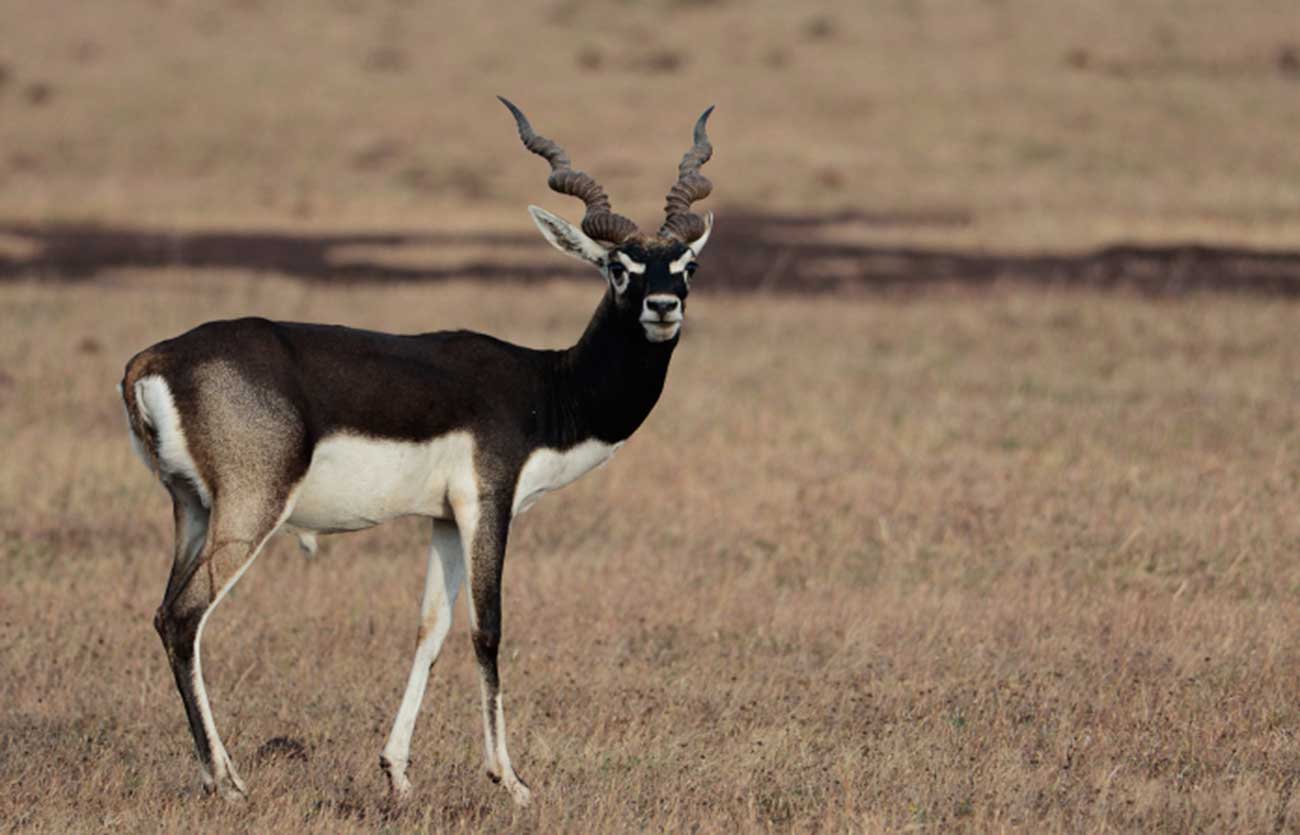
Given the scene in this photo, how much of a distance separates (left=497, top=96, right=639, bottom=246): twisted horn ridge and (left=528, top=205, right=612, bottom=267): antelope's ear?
2.5 inches

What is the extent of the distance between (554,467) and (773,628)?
9.10ft

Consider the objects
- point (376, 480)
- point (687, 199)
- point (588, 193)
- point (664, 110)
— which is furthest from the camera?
point (664, 110)

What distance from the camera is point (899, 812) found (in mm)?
7324

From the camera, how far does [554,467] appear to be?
7.93 metres

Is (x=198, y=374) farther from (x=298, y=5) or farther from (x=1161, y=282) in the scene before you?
(x=298, y=5)

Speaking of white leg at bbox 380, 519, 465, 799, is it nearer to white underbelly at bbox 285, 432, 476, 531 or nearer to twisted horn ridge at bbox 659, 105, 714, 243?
white underbelly at bbox 285, 432, 476, 531

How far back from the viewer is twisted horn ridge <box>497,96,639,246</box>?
805cm

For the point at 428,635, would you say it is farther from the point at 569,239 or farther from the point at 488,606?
the point at 569,239

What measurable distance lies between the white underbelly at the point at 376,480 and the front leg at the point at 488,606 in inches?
4.3

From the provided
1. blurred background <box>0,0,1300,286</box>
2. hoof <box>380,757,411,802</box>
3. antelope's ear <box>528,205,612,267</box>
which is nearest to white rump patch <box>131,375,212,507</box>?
hoof <box>380,757,411,802</box>

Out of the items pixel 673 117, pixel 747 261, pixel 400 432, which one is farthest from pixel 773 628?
pixel 673 117

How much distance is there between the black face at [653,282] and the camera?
24.5ft

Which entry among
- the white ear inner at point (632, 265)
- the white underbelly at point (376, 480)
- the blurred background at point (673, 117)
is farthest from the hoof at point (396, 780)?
the blurred background at point (673, 117)

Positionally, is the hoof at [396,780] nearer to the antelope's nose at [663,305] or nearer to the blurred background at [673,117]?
the antelope's nose at [663,305]
